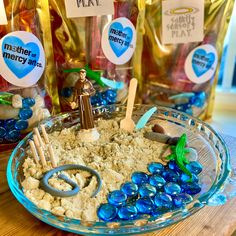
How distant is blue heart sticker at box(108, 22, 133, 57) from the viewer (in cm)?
57

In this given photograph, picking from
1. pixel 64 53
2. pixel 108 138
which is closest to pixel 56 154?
pixel 108 138

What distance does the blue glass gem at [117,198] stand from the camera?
0.38 meters

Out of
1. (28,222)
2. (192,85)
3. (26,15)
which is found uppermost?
(26,15)

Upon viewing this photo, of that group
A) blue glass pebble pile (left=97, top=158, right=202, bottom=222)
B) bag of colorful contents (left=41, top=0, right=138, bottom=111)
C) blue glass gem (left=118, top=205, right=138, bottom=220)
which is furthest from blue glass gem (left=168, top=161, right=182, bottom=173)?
bag of colorful contents (left=41, top=0, right=138, bottom=111)

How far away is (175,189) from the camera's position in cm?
40

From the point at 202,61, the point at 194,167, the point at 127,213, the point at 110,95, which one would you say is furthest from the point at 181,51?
the point at 127,213

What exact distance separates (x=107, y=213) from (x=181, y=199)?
91mm

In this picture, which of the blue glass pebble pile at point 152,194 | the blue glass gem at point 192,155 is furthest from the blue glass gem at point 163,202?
the blue glass gem at point 192,155

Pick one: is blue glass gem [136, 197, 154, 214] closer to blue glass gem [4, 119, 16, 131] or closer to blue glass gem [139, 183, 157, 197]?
blue glass gem [139, 183, 157, 197]

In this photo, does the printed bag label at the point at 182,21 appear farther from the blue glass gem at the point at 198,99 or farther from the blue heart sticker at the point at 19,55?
the blue heart sticker at the point at 19,55

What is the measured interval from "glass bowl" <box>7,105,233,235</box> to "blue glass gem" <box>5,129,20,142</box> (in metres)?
0.06

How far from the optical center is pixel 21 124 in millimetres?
545

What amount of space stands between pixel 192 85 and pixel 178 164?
0.83 ft

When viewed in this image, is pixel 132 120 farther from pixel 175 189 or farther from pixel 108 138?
pixel 175 189
